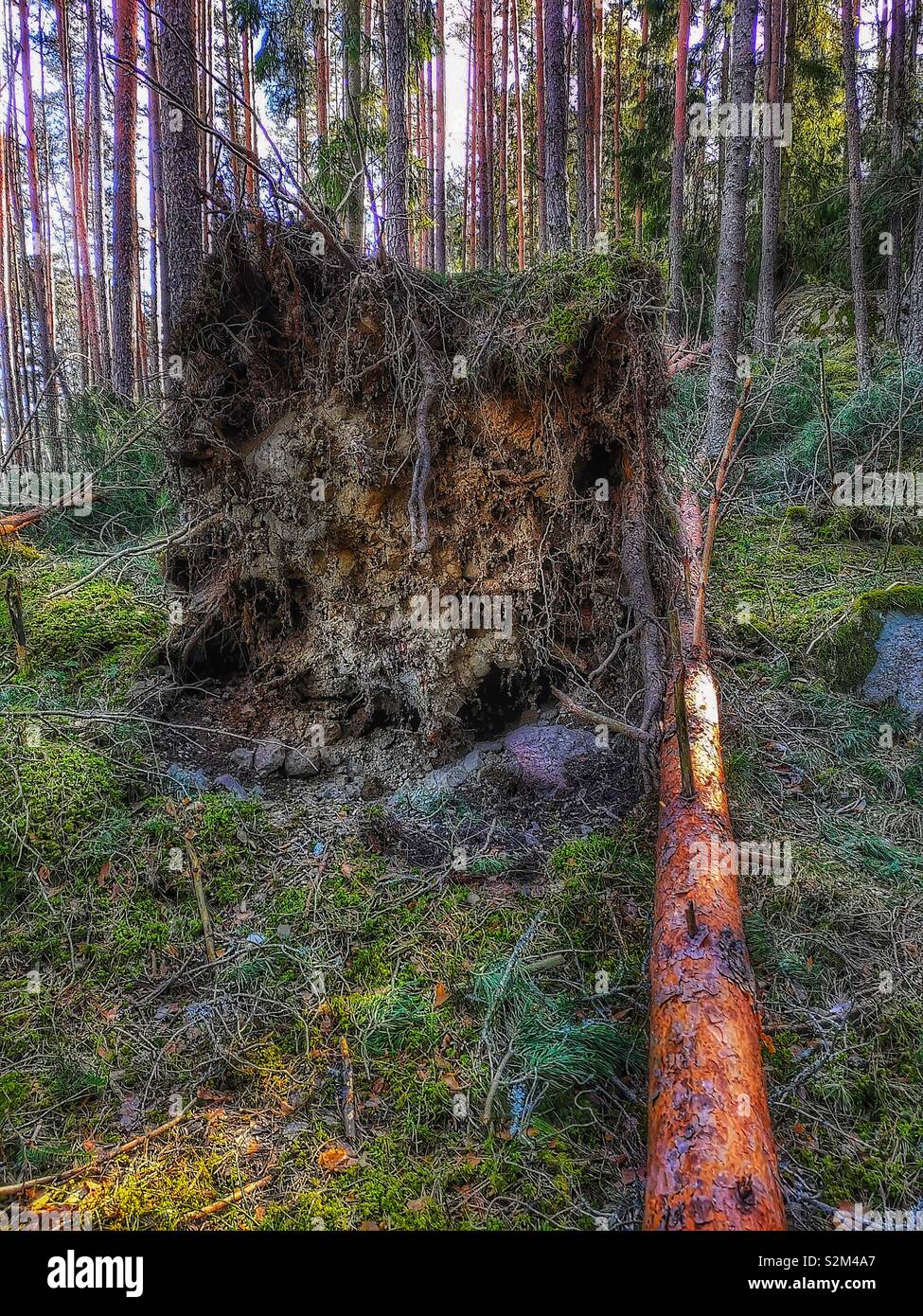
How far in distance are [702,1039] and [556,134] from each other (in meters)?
10.00

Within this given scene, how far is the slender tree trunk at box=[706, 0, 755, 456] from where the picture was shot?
24.1 ft

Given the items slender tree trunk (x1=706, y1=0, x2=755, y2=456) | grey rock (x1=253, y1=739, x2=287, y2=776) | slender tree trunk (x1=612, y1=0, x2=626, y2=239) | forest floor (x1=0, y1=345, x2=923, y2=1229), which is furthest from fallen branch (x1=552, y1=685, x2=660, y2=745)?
slender tree trunk (x1=612, y1=0, x2=626, y2=239)

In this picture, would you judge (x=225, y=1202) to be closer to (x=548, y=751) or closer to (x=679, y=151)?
(x=548, y=751)

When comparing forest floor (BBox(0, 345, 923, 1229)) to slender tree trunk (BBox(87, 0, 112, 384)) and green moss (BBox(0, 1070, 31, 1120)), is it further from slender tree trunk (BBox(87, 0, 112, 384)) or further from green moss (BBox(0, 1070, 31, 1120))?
slender tree trunk (BBox(87, 0, 112, 384))

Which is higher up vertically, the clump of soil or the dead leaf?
the clump of soil

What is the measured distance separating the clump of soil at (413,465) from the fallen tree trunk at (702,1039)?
4.71 feet

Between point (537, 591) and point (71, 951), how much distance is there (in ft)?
10.7

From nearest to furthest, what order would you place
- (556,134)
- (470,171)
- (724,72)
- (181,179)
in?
(181,179) → (556,134) → (724,72) → (470,171)

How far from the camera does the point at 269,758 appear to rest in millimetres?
4539

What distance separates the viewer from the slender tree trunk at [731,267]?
7.36m

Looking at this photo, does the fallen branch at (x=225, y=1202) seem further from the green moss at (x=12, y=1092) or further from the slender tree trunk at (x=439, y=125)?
the slender tree trunk at (x=439, y=125)

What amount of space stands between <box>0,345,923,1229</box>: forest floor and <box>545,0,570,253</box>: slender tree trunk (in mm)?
5560

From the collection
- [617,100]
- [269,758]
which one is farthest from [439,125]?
[269,758]

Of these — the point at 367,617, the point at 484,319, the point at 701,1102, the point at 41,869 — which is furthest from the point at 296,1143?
the point at 484,319
